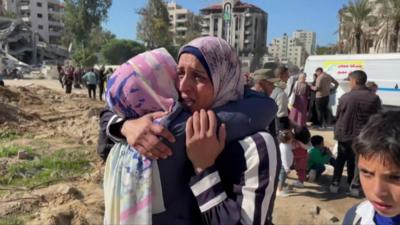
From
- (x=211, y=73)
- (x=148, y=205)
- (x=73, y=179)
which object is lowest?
(x=73, y=179)

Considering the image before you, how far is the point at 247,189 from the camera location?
1022 millimetres

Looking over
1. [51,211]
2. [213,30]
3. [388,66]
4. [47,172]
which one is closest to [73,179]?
[47,172]

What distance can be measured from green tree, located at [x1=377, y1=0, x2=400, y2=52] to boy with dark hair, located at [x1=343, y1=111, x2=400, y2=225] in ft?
91.2

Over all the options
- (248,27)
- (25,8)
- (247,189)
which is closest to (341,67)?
(247,189)

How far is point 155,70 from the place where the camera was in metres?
1.12

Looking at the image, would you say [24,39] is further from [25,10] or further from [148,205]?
[148,205]

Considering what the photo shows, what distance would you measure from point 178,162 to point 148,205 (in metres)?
0.15

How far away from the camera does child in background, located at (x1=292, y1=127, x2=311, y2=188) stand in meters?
5.29

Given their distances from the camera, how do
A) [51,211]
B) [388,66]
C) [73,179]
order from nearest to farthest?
[51,211]
[73,179]
[388,66]

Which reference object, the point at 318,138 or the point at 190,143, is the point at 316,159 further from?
the point at 190,143

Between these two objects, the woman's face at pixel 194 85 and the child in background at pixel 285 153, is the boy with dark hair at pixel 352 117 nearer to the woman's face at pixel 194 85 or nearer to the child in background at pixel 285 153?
the child in background at pixel 285 153

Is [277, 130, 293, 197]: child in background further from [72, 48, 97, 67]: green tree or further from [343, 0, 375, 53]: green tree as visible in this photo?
[72, 48, 97, 67]: green tree

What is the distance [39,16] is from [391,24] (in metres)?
79.6

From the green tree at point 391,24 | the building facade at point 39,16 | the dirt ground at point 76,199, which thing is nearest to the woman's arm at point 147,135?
the dirt ground at point 76,199
